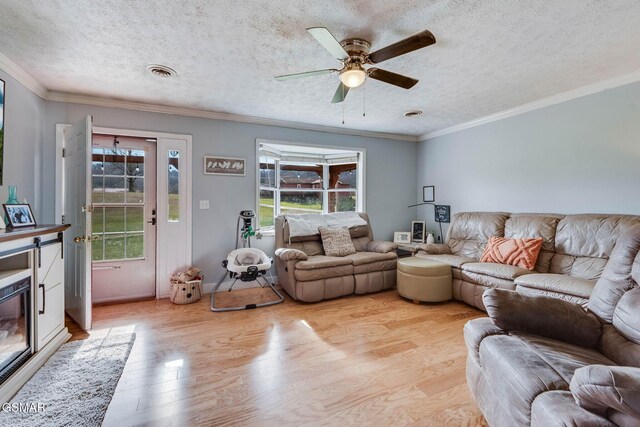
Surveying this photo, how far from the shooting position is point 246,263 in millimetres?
3559

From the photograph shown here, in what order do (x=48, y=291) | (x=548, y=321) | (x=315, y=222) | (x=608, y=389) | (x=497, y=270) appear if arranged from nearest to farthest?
(x=608, y=389) → (x=548, y=321) → (x=48, y=291) → (x=497, y=270) → (x=315, y=222)

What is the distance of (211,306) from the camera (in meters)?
3.23

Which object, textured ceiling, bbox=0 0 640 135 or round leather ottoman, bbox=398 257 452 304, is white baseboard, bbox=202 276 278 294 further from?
textured ceiling, bbox=0 0 640 135

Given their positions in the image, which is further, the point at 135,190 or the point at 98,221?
the point at 135,190

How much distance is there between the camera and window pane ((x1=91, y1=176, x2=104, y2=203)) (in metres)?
3.42

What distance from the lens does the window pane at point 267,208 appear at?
441cm

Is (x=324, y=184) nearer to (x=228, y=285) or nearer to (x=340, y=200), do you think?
(x=340, y=200)

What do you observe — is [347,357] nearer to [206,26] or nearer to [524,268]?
[524,268]

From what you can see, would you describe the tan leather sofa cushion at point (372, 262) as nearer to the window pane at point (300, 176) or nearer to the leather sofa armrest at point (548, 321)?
the window pane at point (300, 176)

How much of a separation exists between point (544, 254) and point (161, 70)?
14.2ft

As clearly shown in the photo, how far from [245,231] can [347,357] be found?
221cm

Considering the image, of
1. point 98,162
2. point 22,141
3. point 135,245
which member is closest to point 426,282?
point 135,245

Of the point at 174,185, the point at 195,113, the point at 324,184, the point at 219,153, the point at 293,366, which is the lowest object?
the point at 293,366

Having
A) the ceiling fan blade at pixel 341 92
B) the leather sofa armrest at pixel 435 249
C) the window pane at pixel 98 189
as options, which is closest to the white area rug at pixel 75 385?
the window pane at pixel 98 189
